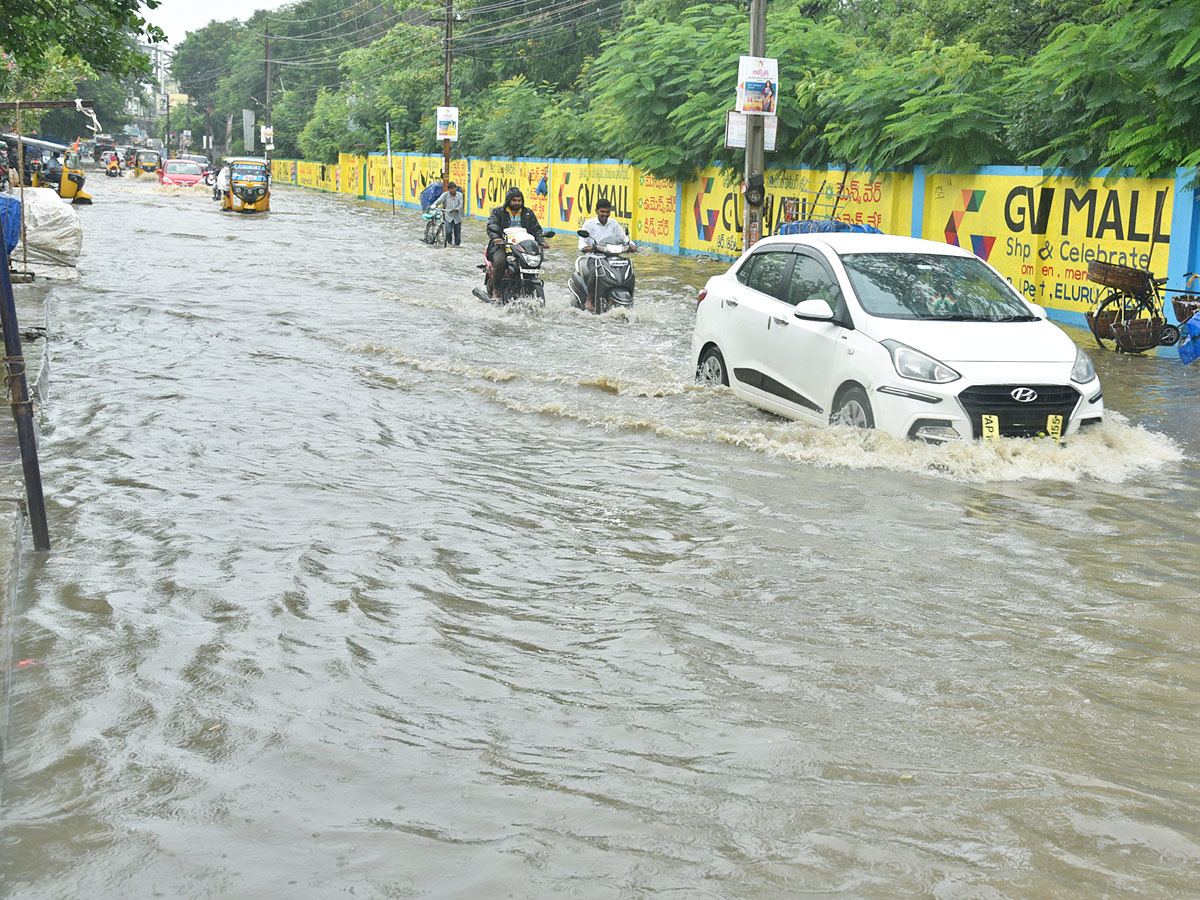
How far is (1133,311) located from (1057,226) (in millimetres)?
2864

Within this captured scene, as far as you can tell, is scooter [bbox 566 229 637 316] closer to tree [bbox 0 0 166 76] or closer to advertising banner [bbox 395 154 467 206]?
tree [bbox 0 0 166 76]

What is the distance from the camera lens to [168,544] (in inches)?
263

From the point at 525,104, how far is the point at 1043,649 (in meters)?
39.1

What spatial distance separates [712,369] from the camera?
11.1 meters

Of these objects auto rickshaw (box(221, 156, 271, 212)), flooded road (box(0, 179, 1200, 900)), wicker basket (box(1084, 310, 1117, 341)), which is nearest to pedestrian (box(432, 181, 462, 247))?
auto rickshaw (box(221, 156, 271, 212))

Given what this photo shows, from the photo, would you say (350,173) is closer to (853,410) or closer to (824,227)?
(824,227)

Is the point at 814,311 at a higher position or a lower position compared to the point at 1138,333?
higher

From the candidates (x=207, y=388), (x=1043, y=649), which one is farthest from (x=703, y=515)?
(x=207, y=388)

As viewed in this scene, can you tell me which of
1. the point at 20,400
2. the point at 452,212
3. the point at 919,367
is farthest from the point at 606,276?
the point at 452,212

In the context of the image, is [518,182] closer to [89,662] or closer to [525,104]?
[525,104]

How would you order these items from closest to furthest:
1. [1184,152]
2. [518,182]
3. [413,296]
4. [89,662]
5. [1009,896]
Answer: [1009,896] < [89,662] < [1184,152] < [413,296] < [518,182]

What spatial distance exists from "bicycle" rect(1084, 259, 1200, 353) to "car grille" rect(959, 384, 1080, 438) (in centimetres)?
534

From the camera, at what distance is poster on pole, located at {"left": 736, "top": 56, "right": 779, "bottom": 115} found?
55.1 ft

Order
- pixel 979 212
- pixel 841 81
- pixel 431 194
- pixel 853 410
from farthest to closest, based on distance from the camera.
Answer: pixel 431 194, pixel 841 81, pixel 979 212, pixel 853 410
